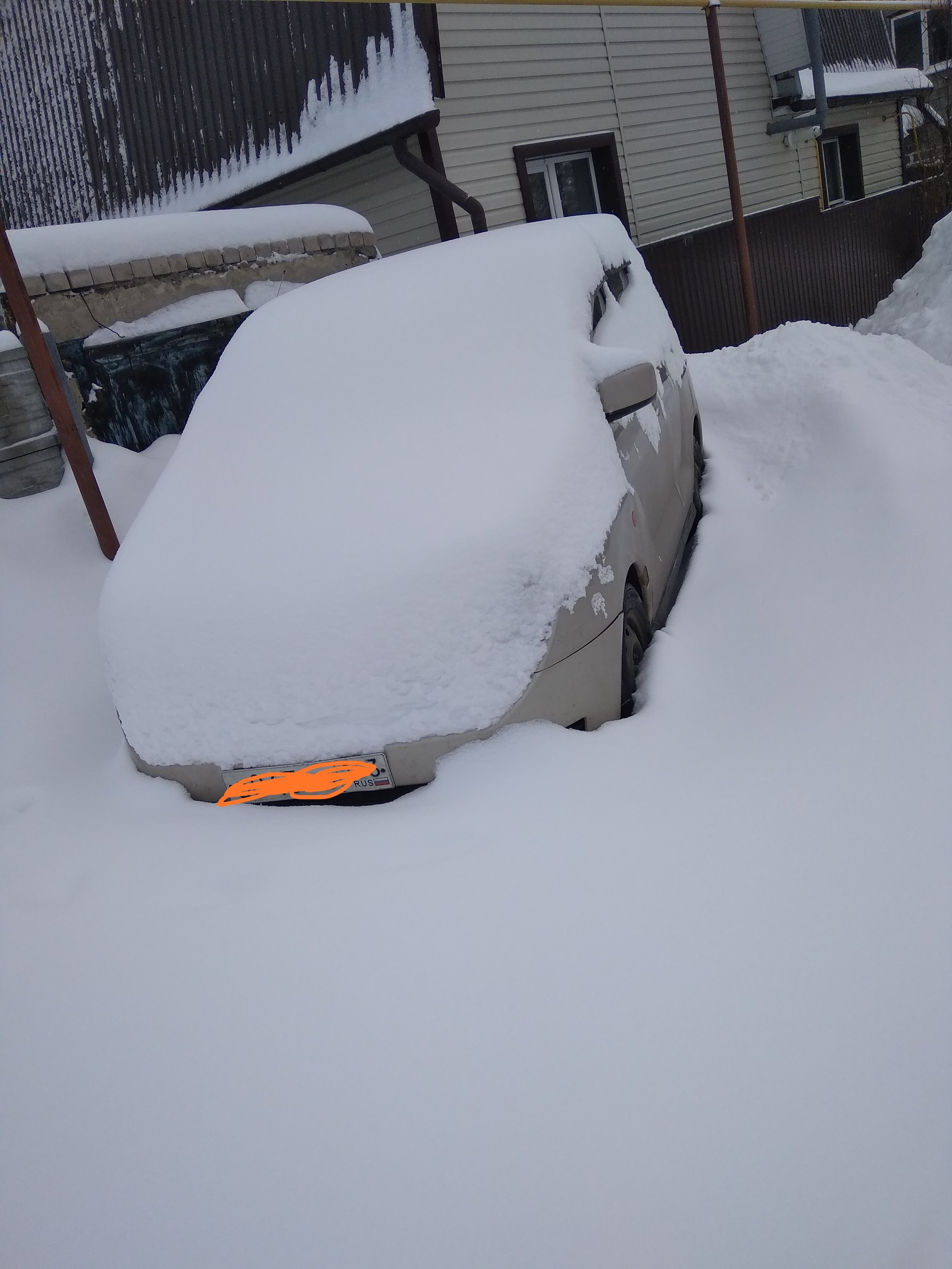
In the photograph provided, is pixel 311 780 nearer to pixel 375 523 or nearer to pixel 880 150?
pixel 375 523

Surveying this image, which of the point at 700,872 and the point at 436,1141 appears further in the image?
the point at 700,872

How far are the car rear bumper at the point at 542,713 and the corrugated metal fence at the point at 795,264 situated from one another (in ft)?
23.6

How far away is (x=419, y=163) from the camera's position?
8016 mm

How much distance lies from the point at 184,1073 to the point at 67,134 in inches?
491

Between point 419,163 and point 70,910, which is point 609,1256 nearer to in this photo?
point 70,910

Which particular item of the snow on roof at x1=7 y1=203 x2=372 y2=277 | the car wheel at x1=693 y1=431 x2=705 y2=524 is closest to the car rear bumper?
the car wheel at x1=693 y1=431 x2=705 y2=524

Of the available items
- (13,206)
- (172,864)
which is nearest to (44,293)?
(172,864)

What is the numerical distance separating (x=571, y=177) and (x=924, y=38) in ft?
42.4

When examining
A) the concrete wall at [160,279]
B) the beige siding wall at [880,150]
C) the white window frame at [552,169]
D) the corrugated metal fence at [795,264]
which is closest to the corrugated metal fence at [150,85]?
the white window frame at [552,169]

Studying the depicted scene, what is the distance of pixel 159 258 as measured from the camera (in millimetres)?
5344

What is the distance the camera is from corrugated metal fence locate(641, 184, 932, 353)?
9172 mm

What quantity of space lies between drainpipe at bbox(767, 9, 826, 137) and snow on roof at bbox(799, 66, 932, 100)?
1.57 feet

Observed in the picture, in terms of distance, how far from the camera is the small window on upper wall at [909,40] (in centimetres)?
1786

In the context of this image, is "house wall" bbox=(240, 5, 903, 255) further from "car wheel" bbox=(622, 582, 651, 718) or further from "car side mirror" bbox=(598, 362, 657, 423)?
"car wheel" bbox=(622, 582, 651, 718)
